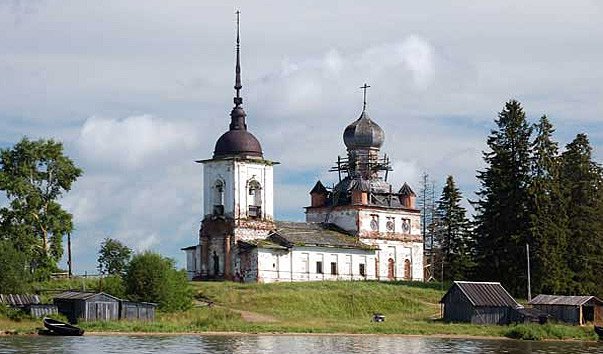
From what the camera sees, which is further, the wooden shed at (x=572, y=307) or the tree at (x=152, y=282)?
the wooden shed at (x=572, y=307)

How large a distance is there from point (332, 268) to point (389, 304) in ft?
44.1

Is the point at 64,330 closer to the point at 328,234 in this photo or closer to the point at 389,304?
the point at 389,304

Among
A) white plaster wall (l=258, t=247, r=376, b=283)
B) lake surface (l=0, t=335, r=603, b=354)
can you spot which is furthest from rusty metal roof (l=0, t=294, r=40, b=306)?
white plaster wall (l=258, t=247, r=376, b=283)

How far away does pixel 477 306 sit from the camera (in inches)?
3098

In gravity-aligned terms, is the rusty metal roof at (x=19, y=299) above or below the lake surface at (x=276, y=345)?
above

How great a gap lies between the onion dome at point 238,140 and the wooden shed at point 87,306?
27706 mm

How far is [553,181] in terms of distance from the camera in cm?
9025

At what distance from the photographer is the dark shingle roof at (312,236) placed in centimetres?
9838

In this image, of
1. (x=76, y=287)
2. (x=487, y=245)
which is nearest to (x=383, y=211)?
(x=487, y=245)

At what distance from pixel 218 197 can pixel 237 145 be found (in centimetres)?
424

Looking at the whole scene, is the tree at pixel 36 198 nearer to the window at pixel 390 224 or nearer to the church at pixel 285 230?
the church at pixel 285 230

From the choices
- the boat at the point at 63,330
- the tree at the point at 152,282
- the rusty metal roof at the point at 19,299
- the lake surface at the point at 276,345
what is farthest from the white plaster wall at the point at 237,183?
the boat at the point at 63,330

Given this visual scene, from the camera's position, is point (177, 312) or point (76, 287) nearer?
point (177, 312)

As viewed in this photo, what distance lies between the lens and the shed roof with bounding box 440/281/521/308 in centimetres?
7888
